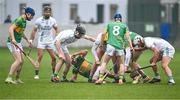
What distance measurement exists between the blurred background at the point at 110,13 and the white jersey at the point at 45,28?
29.4 metres

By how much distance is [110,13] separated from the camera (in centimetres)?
8131

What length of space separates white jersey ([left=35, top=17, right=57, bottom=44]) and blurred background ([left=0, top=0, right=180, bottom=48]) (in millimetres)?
29354

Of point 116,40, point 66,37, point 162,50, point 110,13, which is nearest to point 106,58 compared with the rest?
point 116,40

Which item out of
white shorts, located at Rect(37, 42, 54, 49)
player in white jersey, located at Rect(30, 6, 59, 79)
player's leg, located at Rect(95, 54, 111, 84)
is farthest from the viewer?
white shorts, located at Rect(37, 42, 54, 49)

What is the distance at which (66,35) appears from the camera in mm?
26078

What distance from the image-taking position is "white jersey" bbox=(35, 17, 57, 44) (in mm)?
27641

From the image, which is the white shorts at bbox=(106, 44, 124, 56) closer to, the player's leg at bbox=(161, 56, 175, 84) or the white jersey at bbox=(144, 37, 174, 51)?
the white jersey at bbox=(144, 37, 174, 51)

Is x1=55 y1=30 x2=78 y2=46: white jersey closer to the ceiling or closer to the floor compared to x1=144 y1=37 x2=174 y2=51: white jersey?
closer to the ceiling

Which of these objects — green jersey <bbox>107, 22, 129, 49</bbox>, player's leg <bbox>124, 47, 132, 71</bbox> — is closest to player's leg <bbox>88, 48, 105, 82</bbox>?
player's leg <bbox>124, 47, 132, 71</bbox>

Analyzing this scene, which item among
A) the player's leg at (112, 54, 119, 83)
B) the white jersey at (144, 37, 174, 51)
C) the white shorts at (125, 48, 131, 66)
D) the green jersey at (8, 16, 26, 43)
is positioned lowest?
the player's leg at (112, 54, 119, 83)

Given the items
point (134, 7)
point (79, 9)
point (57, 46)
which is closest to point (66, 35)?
point (57, 46)

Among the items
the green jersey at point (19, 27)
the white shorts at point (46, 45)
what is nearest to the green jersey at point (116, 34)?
the green jersey at point (19, 27)

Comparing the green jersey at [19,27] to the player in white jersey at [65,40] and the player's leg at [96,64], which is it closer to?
the player in white jersey at [65,40]

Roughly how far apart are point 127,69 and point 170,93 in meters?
3.49
